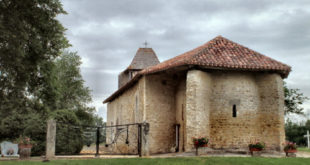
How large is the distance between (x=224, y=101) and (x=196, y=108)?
79.4 inches

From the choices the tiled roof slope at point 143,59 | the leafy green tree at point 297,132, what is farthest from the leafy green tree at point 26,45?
the leafy green tree at point 297,132

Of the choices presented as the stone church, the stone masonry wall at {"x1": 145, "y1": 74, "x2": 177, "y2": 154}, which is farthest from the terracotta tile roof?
the stone masonry wall at {"x1": 145, "y1": 74, "x2": 177, "y2": 154}

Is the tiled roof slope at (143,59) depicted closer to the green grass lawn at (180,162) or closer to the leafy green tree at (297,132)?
the green grass lawn at (180,162)

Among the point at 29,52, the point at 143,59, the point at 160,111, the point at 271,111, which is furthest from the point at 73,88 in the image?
the point at 271,111

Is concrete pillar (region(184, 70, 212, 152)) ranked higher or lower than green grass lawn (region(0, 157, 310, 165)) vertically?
higher

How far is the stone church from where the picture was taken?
1535 centimetres

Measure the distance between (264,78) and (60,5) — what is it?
11197mm

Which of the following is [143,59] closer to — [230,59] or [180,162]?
[230,59]

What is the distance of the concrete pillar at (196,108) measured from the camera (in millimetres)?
14859

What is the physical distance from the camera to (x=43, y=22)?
13.3 metres

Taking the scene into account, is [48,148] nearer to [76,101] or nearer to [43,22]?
[43,22]

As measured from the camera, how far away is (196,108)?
1505 cm

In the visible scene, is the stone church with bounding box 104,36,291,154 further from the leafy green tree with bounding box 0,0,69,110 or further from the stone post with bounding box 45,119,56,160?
the stone post with bounding box 45,119,56,160

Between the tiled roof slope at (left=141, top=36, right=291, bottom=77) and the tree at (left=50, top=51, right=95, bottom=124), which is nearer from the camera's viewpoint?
the tiled roof slope at (left=141, top=36, right=291, bottom=77)
